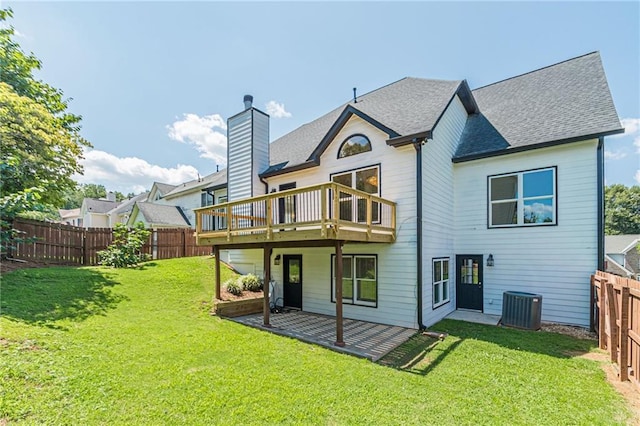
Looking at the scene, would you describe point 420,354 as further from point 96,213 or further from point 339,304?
point 96,213

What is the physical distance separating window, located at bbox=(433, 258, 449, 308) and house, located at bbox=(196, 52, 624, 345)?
6 centimetres

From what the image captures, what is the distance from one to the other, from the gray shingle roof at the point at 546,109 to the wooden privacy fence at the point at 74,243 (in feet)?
44.9

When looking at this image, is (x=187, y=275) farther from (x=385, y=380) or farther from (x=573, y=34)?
(x=573, y=34)

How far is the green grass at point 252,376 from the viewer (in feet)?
11.8

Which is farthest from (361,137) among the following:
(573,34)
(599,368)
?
(573,34)

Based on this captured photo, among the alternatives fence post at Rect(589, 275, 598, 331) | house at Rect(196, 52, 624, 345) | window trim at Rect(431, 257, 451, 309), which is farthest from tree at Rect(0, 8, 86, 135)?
fence post at Rect(589, 275, 598, 331)

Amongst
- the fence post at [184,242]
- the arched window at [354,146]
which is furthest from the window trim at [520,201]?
the fence post at [184,242]

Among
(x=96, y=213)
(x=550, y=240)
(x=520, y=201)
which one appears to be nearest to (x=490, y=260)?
(x=550, y=240)

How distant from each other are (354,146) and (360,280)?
4.17 metres

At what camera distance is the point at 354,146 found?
9250 mm

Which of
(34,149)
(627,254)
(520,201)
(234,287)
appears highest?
(34,149)

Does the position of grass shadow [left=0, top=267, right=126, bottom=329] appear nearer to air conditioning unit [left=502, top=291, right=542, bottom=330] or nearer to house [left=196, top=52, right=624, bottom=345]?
house [left=196, top=52, right=624, bottom=345]

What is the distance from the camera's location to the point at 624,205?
42.1 m

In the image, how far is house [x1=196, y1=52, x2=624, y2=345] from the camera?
7797 mm
